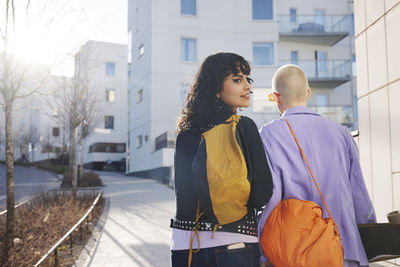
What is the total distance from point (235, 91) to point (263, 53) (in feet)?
84.1

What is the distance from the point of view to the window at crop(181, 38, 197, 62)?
86.7 feet

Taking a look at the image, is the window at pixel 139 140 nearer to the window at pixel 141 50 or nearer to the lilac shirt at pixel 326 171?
the window at pixel 141 50

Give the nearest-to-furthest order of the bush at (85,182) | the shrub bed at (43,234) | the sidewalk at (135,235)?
the shrub bed at (43,234) < the sidewalk at (135,235) < the bush at (85,182)

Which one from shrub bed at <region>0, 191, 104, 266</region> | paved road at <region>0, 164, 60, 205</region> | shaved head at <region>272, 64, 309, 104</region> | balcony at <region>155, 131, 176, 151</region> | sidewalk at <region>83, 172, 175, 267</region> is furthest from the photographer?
balcony at <region>155, 131, 176, 151</region>

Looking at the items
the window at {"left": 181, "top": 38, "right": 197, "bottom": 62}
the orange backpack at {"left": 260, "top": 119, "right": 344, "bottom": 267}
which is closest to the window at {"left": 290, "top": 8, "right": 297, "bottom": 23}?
the window at {"left": 181, "top": 38, "right": 197, "bottom": 62}

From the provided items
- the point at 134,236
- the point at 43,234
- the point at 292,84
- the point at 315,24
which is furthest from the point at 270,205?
the point at 315,24

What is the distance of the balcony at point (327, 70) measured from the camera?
86.3 ft

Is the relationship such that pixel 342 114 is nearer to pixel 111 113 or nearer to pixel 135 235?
pixel 135 235

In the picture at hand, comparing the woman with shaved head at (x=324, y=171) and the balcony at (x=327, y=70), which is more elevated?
the balcony at (x=327, y=70)

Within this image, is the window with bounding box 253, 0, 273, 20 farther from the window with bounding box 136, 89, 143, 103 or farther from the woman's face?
the woman's face

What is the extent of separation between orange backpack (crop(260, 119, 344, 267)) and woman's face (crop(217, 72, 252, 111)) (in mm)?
618

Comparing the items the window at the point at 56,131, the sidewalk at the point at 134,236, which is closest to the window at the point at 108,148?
the window at the point at 56,131

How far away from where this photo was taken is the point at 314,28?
27234mm

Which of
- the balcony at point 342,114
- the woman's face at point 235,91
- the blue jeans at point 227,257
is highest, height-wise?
the balcony at point 342,114
